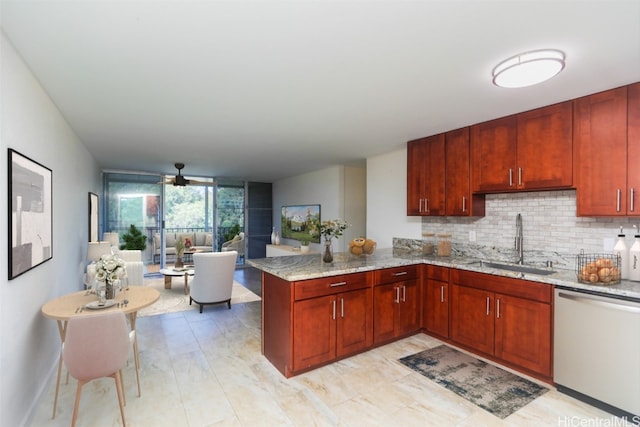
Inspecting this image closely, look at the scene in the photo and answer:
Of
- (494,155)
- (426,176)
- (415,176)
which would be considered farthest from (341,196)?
(494,155)

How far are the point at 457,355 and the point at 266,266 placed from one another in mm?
2121

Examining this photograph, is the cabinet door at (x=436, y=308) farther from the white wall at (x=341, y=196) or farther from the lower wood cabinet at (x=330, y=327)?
the white wall at (x=341, y=196)

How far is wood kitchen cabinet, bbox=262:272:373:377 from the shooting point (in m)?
2.73

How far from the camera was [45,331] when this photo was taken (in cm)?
255

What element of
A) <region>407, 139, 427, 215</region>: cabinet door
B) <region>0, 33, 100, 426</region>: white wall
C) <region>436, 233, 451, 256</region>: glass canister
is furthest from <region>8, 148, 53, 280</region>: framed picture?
<region>436, 233, 451, 256</region>: glass canister

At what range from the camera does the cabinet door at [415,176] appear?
401 cm

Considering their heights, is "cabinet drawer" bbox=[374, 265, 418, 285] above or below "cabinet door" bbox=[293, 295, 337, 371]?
above

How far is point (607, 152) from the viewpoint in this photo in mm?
2504

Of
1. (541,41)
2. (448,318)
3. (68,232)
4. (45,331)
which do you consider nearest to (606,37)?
(541,41)

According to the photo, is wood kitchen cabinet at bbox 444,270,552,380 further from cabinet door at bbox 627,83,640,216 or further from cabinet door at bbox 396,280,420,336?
cabinet door at bbox 627,83,640,216

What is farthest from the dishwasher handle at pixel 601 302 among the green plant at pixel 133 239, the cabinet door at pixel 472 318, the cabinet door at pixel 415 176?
the green plant at pixel 133 239

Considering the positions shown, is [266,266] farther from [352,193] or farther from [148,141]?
[352,193]

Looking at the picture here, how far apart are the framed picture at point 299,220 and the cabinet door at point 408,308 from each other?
3.17 meters

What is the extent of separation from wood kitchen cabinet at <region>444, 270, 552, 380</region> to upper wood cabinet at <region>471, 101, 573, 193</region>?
0.97 meters
